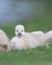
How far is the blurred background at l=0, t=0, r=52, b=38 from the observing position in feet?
20.5

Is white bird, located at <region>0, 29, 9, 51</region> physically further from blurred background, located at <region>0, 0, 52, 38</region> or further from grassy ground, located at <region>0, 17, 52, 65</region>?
blurred background, located at <region>0, 0, 52, 38</region>

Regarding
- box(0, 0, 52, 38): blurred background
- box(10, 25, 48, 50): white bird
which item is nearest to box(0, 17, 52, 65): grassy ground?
box(10, 25, 48, 50): white bird

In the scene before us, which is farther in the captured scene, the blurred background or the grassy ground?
the blurred background

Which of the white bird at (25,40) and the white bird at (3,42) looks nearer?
the white bird at (3,42)

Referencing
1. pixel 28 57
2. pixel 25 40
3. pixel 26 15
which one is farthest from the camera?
pixel 26 15

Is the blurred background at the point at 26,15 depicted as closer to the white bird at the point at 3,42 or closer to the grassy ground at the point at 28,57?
the white bird at the point at 3,42

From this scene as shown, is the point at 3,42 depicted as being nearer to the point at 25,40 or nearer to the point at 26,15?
the point at 25,40

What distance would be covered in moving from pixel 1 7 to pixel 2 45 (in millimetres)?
3765

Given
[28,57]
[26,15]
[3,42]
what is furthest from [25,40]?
[26,15]

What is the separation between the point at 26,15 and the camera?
7.84 metres

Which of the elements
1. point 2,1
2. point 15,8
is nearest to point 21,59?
point 15,8

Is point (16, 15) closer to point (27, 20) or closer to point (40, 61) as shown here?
point (27, 20)

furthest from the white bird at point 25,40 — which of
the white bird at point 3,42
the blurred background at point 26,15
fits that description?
the blurred background at point 26,15

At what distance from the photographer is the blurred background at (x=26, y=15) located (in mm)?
6233
